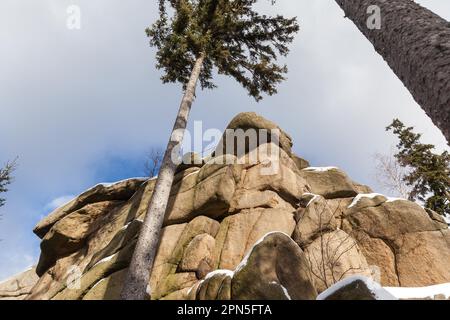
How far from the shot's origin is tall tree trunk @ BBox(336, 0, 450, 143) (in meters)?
2.12

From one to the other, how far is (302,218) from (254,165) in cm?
344

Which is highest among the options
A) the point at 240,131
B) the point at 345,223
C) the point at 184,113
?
the point at 184,113

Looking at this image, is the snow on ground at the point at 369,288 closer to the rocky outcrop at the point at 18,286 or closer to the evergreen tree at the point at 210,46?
the evergreen tree at the point at 210,46

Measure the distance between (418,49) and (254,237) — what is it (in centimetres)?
901

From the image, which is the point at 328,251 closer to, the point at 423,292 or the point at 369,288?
the point at 423,292

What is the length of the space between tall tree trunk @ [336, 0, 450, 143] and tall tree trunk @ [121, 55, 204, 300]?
20.8ft

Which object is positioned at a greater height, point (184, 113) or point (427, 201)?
point (184, 113)

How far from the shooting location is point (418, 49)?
2.46 m

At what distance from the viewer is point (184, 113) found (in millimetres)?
11008

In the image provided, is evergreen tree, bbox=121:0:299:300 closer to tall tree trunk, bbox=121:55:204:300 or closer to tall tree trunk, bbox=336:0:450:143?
tall tree trunk, bbox=121:55:204:300

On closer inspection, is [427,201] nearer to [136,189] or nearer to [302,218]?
[302,218]

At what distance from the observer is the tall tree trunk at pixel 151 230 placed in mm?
6832

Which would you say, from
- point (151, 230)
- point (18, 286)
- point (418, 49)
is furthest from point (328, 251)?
point (18, 286)
